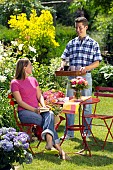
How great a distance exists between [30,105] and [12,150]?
1.62 m

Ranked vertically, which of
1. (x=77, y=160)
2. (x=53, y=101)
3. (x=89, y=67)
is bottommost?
(x=77, y=160)

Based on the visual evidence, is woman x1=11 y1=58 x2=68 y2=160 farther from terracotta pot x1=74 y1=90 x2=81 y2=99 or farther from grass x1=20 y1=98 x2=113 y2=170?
terracotta pot x1=74 y1=90 x2=81 y2=99

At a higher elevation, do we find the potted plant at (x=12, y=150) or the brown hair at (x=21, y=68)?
the brown hair at (x=21, y=68)

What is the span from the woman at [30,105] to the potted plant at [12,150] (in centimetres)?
123

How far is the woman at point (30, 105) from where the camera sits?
5891mm

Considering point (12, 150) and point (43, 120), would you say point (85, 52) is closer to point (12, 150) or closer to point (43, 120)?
point (43, 120)

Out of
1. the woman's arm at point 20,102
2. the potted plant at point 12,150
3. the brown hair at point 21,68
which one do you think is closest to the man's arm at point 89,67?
the brown hair at point 21,68

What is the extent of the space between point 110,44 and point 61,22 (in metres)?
7.27

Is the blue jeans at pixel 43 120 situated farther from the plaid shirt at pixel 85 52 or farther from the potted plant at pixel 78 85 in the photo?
the plaid shirt at pixel 85 52

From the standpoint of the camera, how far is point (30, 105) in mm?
6102

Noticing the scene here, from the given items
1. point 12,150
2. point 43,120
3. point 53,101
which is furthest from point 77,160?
point 12,150

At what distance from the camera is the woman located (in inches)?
232

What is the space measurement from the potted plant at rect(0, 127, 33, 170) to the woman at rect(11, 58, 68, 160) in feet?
4.04

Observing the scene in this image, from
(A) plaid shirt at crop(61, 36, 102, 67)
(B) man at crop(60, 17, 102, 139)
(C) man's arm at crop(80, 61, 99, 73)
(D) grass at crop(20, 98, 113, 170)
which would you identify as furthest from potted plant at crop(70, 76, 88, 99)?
(D) grass at crop(20, 98, 113, 170)
